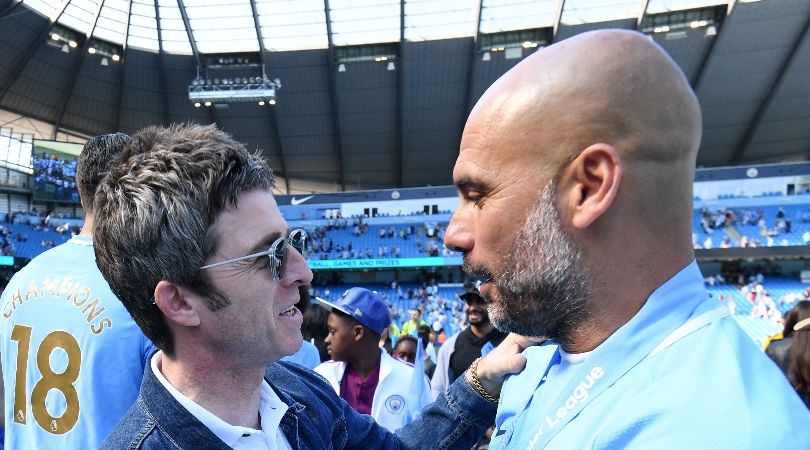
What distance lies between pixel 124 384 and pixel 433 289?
25.7 m

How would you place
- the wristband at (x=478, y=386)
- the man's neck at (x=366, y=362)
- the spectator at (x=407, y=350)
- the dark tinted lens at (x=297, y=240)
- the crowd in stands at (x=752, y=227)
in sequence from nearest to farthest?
1. the dark tinted lens at (x=297, y=240)
2. the wristband at (x=478, y=386)
3. the man's neck at (x=366, y=362)
4. the spectator at (x=407, y=350)
5. the crowd in stands at (x=752, y=227)

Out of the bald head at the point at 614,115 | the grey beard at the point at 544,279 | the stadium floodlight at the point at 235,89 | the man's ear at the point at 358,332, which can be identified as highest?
the bald head at the point at 614,115

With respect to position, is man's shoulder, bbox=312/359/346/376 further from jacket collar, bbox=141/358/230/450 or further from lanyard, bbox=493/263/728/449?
lanyard, bbox=493/263/728/449

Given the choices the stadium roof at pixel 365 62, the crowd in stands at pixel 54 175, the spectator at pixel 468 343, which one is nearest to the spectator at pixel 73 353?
the spectator at pixel 468 343

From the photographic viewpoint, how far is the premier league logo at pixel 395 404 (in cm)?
331

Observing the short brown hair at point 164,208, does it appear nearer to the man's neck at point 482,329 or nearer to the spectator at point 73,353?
the spectator at point 73,353

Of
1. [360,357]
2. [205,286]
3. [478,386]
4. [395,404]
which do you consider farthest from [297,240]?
[360,357]

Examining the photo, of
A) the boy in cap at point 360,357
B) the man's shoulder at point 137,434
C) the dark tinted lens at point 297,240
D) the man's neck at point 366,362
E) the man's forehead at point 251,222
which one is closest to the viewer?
the man's shoulder at point 137,434

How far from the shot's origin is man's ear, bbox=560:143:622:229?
36.5 inches

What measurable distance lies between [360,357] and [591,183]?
113 inches

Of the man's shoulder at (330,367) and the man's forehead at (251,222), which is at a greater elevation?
the man's forehead at (251,222)

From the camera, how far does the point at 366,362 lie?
143 inches

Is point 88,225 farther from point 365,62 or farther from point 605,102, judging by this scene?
point 365,62

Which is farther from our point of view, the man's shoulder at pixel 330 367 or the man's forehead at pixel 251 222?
the man's shoulder at pixel 330 367
